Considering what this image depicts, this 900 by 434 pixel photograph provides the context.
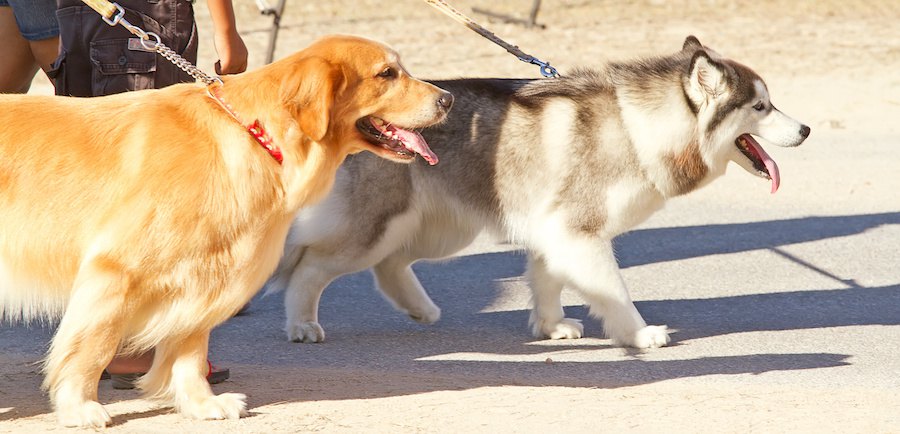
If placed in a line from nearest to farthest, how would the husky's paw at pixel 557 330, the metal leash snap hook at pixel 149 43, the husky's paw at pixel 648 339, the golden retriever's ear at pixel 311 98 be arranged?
1. the golden retriever's ear at pixel 311 98
2. the metal leash snap hook at pixel 149 43
3. the husky's paw at pixel 648 339
4. the husky's paw at pixel 557 330

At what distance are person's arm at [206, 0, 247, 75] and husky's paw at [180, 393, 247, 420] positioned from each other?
140cm

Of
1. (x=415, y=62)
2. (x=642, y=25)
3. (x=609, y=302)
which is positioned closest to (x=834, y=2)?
(x=642, y=25)

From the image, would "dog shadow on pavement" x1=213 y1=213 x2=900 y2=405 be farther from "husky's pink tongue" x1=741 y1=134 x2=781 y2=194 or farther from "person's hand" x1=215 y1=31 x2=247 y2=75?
"person's hand" x1=215 y1=31 x2=247 y2=75

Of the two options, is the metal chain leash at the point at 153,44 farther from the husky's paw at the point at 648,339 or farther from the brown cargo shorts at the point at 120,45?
the husky's paw at the point at 648,339

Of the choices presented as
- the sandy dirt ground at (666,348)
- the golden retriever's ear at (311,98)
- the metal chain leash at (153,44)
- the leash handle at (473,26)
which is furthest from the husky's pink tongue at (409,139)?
the leash handle at (473,26)

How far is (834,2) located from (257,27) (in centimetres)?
907

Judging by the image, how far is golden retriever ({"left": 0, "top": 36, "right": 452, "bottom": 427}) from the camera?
4102 millimetres

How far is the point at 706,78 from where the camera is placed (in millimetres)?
5762

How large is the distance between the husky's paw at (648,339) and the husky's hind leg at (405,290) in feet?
3.46

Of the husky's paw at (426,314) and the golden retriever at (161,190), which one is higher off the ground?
the golden retriever at (161,190)

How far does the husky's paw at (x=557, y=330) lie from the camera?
612cm

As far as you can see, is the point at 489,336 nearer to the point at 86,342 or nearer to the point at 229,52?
the point at 229,52

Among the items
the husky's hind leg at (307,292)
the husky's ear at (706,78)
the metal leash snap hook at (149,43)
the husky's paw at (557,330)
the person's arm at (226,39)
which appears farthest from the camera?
the husky's paw at (557,330)

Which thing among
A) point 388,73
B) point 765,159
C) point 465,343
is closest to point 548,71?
point 765,159
